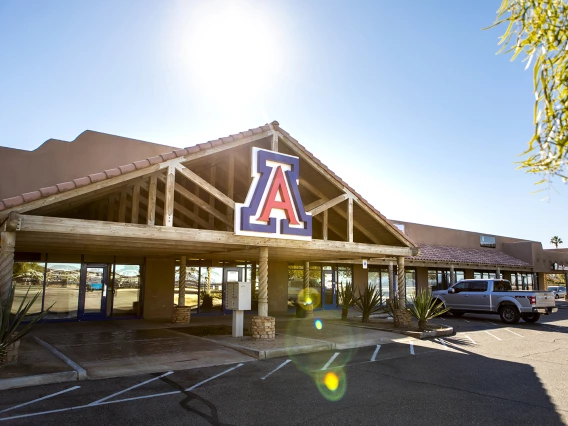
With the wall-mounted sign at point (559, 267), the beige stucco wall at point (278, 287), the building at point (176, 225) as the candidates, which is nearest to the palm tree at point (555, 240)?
the wall-mounted sign at point (559, 267)

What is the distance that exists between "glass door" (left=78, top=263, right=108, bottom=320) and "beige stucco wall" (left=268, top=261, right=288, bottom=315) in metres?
8.57

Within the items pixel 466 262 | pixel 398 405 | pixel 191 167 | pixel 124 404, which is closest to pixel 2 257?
pixel 124 404

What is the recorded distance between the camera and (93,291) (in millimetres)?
17469

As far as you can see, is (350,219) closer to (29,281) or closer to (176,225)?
(176,225)

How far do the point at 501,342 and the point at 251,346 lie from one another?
8305 millimetres

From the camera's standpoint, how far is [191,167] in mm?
13445

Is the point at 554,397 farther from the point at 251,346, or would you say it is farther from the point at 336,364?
the point at 251,346

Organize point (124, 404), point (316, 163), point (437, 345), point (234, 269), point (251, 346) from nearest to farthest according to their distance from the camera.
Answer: point (124, 404), point (251, 346), point (437, 345), point (316, 163), point (234, 269)

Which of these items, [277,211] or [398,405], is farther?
[277,211]

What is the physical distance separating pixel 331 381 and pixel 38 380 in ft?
17.6

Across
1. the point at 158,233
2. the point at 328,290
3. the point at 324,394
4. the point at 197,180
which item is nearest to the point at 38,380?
the point at 158,233

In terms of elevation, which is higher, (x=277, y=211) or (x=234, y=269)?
(x=277, y=211)

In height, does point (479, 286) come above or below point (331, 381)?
above

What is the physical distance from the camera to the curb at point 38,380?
7.06 metres
